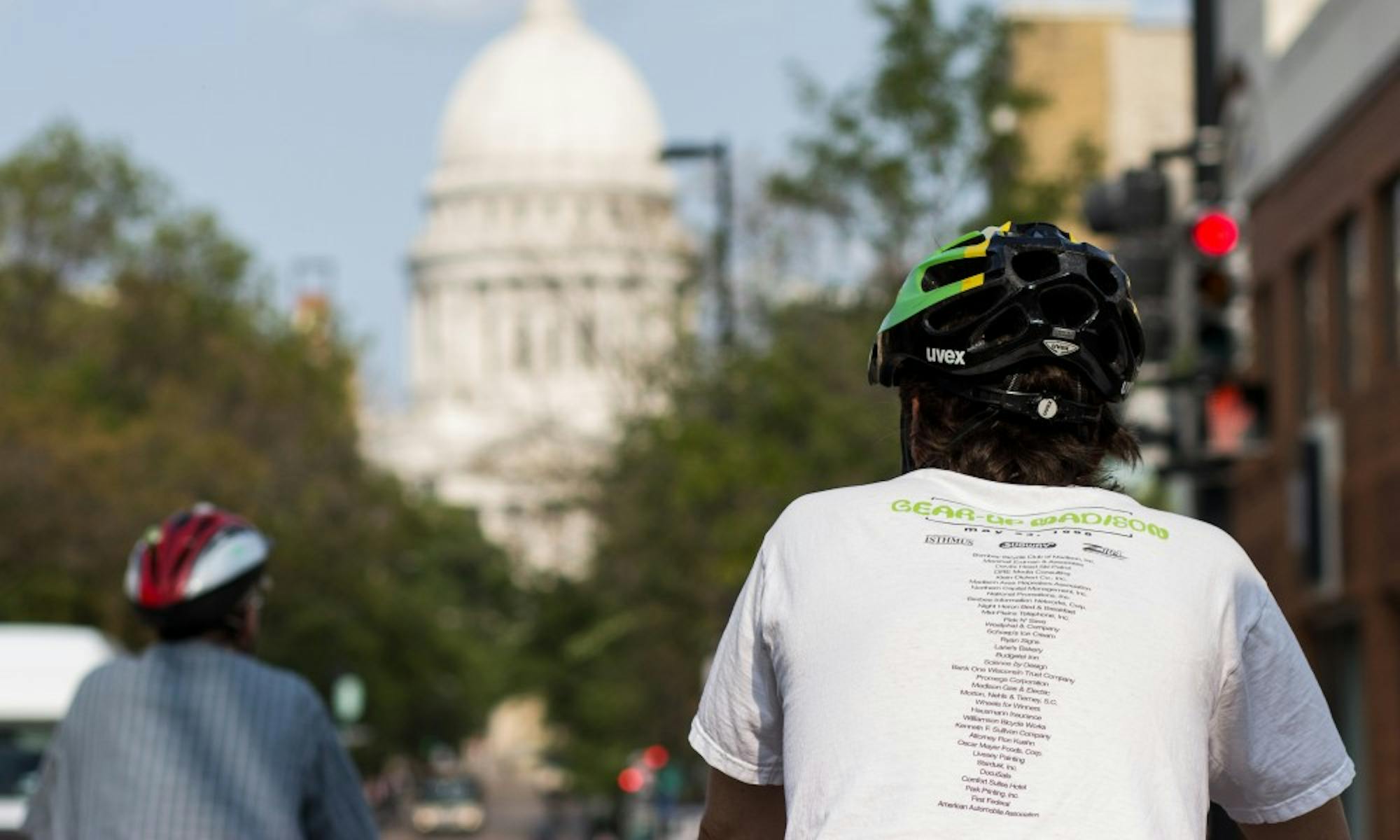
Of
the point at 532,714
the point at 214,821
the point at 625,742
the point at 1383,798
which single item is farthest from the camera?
the point at 532,714

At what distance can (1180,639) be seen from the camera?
326 centimetres

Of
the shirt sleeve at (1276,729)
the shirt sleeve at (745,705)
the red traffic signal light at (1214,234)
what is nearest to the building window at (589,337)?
the red traffic signal light at (1214,234)

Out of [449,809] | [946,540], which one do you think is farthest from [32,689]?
[449,809]

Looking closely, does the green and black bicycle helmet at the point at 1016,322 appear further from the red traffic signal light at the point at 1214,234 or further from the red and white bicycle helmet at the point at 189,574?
the red traffic signal light at the point at 1214,234

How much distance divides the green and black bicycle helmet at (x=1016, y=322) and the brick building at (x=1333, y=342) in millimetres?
17484

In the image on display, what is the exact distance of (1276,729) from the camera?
3.33 m

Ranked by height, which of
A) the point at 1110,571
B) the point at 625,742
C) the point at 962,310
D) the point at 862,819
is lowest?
the point at 625,742

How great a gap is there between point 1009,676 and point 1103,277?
1.94 ft

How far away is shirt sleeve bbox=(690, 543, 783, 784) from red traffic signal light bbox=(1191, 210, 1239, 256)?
11535mm

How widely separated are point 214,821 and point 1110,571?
100 inches

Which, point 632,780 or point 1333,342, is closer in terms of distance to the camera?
point 1333,342

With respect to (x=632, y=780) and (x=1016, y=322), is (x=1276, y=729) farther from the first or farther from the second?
(x=632, y=780)

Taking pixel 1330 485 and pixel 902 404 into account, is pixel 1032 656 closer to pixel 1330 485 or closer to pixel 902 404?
pixel 902 404

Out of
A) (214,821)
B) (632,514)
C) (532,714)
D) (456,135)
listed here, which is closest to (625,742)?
(632,514)
